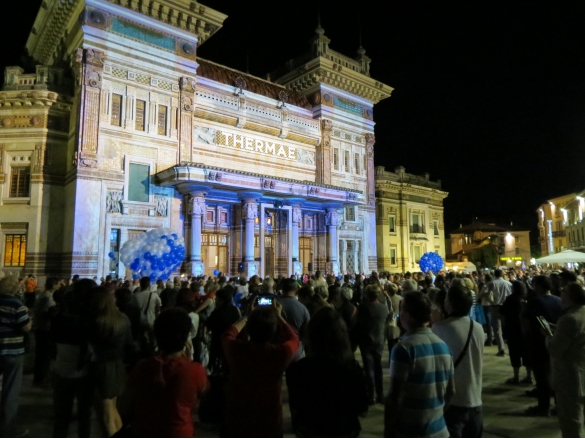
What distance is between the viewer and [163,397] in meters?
2.88

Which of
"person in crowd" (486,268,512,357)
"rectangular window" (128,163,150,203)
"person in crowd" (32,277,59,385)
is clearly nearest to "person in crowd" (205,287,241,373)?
"person in crowd" (32,277,59,385)

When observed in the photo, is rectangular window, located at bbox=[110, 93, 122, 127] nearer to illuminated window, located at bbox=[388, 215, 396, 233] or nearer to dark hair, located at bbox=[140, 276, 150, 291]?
dark hair, located at bbox=[140, 276, 150, 291]

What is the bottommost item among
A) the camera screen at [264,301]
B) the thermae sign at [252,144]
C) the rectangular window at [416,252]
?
the camera screen at [264,301]

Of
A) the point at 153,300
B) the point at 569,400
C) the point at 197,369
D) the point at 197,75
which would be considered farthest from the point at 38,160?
the point at 569,400

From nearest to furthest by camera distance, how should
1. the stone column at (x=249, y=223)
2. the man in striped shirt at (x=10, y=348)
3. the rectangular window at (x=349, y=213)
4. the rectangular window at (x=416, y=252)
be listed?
the man in striped shirt at (x=10, y=348)
the stone column at (x=249, y=223)
the rectangular window at (x=349, y=213)
the rectangular window at (x=416, y=252)

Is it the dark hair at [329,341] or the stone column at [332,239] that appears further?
the stone column at [332,239]

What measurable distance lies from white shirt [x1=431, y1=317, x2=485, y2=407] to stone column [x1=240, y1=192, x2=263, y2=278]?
1950cm

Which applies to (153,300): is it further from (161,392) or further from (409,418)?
(409,418)

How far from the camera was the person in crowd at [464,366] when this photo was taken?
3762 millimetres

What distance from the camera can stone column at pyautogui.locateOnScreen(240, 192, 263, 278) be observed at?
23203 millimetres

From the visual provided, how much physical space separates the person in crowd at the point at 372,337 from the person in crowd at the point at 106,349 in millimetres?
3704

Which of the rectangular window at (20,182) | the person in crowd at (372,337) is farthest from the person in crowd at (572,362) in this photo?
the rectangular window at (20,182)

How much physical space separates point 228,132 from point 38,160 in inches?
413

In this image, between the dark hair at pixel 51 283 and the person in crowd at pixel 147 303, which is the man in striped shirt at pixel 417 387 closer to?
the person in crowd at pixel 147 303
